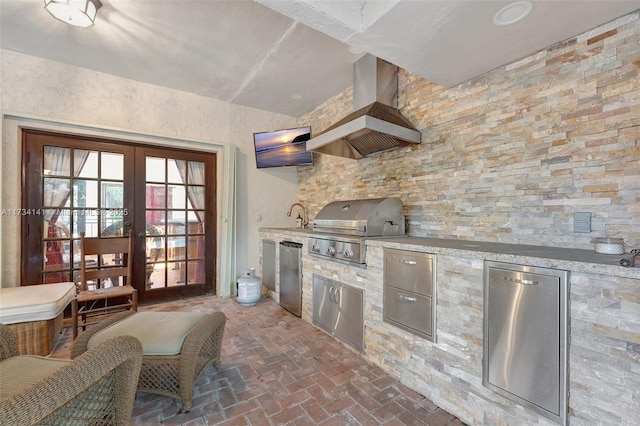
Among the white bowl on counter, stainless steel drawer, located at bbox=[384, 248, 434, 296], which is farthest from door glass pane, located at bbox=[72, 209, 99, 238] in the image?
the white bowl on counter

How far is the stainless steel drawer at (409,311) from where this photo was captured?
1797 millimetres

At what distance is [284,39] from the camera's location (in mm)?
2547

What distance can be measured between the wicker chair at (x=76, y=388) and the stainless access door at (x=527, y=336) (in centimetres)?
180

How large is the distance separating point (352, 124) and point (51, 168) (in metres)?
3.48

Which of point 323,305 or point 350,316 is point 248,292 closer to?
point 323,305

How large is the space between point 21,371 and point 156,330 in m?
0.60

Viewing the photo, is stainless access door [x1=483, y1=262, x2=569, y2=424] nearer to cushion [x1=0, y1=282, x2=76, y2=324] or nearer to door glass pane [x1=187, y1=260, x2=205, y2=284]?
cushion [x1=0, y1=282, x2=76, y2=324]

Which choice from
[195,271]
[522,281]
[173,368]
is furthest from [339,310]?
[195,271]

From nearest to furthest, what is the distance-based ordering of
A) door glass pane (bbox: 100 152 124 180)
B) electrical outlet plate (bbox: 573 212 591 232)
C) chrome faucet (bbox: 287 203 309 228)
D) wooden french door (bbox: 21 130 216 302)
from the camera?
electrical outlet plate (bbox: 573 212 591 232) → wooden french door (bbox: 21 130 216 302) → door glass pane (bbox: 100 152 124 180) → chrome faucet (bbox: 287 203 309 228)

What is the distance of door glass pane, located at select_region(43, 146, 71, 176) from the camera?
119 inches

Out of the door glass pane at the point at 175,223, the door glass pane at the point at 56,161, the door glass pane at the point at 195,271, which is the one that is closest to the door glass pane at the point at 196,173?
the door glass pane at the point at 175,223

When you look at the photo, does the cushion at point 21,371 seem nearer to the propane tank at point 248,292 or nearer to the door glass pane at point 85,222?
the propane tank at point 248,292

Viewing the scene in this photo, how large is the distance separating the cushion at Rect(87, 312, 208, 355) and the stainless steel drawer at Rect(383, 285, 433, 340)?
143cm

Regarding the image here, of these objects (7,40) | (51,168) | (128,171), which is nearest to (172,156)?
(128,171)
